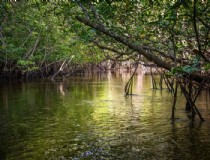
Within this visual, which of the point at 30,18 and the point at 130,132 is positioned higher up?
the point at 30,18

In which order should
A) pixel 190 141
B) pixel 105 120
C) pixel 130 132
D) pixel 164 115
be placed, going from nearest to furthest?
pixel 190 141 → pixel 130 132 → pixel 105 120 → pixel 164 115

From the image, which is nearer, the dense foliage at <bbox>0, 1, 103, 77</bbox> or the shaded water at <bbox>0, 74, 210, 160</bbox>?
the shaded water at <bbox>0, 74, 210, 160</bbox>

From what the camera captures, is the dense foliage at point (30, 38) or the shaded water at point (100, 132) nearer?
the shaded water at point (100, 132)

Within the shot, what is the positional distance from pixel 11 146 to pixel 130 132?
2907 millimetres

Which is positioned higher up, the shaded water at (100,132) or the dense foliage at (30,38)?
the dense foliage at (30,38)

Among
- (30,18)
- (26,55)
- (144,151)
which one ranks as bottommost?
(144,151)

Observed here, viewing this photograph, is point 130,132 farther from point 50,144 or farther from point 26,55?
point 26,55

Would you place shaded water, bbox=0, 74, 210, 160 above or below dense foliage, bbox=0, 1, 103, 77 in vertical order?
below

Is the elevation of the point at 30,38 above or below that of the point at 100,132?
above

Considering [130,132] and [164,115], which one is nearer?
[130,132]

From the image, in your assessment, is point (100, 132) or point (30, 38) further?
point (30, 38)

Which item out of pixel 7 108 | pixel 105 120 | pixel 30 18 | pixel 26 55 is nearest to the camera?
pixel 105 120

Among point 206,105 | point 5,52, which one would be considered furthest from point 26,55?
point 206,105

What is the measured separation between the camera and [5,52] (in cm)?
2356
